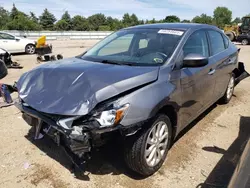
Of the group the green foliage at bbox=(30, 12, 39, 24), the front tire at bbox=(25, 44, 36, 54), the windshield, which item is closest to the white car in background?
the front tire at bbox=(25, 44, 36, 54)

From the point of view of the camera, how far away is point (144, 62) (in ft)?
11.2

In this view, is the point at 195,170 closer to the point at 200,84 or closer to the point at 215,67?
the point at 200,84

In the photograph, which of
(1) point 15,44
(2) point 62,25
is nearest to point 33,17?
(2) point 62,25

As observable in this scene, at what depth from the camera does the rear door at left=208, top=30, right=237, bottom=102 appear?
452 centimetres

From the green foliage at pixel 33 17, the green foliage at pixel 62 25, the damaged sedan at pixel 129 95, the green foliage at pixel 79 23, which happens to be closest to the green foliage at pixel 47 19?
the green foliage at pixel 33 17

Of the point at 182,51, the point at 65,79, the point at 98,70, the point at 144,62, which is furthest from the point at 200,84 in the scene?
the point at 65,79

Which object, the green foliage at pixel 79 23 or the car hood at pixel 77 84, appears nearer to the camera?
the car hood at pixel 77 84

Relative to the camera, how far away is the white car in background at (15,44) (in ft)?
48.8

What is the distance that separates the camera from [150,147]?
9.87 ft

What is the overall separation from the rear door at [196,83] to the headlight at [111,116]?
1123mm

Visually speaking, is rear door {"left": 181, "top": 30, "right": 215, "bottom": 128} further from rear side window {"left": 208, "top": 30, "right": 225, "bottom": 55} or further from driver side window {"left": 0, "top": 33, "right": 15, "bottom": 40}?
driver side window {"left": 0, "top": 33, "right": 15, "bottom": 40}

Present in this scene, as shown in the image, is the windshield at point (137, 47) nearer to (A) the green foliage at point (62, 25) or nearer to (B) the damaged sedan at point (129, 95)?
(B) the damaged sedan at point (129, 95)

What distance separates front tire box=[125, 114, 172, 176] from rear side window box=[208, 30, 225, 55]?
1999 millimetres

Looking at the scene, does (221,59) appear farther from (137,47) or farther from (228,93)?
(137,47)
